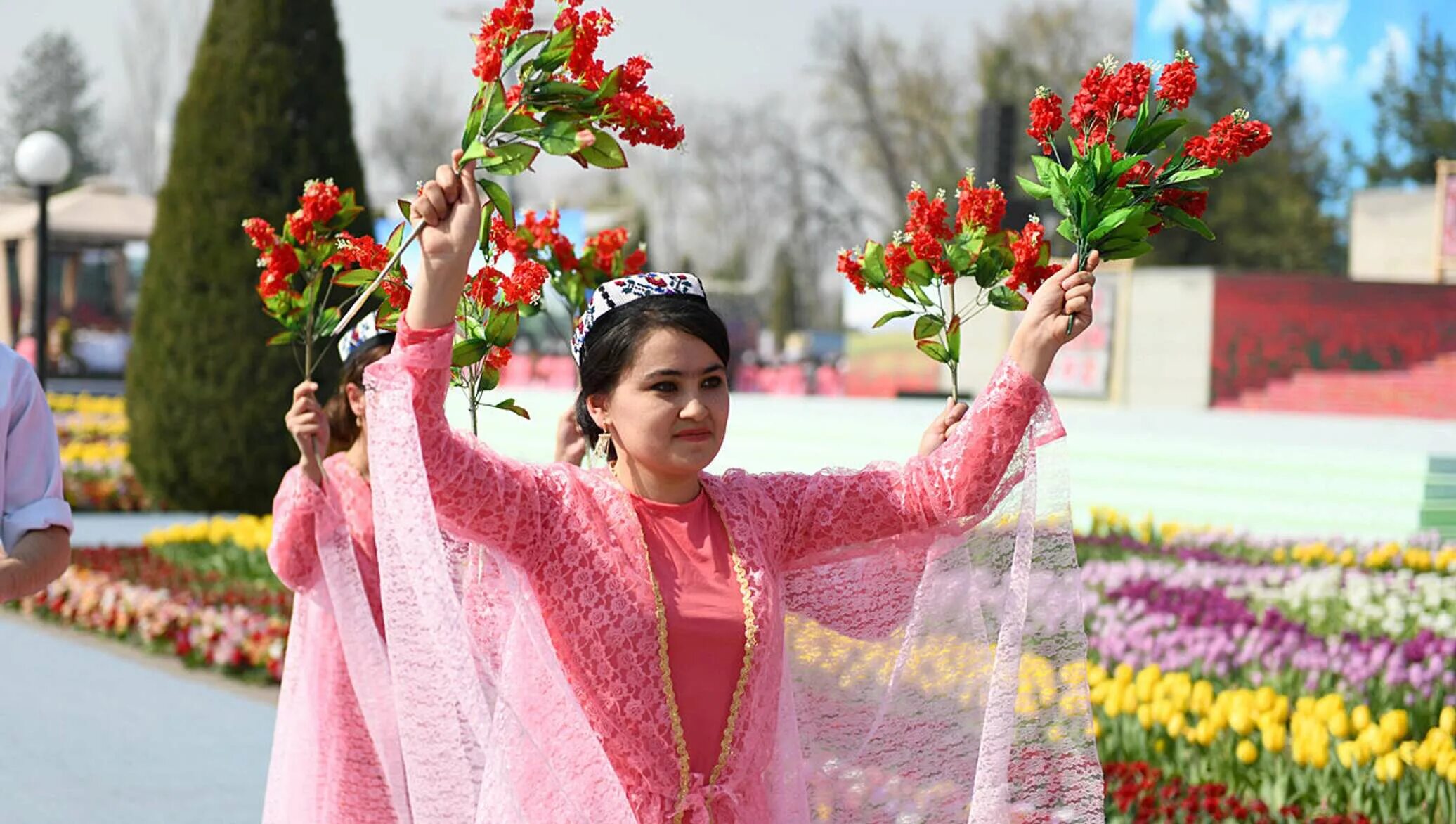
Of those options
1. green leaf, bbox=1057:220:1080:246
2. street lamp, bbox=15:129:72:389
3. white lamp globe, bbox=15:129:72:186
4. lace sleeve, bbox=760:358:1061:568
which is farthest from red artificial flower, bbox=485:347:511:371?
white lamp globe, bbox=15:129:72:186

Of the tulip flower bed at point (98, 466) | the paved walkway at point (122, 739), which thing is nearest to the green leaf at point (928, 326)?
the paved walkway at point (122, 739)

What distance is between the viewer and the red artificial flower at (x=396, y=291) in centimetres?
288

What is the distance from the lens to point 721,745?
2658mm

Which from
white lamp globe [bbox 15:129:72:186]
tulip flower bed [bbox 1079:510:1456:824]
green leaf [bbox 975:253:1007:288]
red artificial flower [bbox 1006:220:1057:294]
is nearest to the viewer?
red artificial flower [bbox 1006:220:1057:294]

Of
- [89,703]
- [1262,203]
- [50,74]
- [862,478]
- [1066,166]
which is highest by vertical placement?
[50,74]

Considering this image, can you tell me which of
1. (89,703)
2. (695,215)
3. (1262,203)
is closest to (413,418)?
(89,703)

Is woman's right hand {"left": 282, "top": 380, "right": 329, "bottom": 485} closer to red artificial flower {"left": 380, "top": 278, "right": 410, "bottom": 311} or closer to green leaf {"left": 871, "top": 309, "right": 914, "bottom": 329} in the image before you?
red artificial flower {"left": 380, "top": 278, "right": 410, "bottom": 311}

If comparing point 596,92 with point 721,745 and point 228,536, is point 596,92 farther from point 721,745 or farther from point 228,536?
point 228,536

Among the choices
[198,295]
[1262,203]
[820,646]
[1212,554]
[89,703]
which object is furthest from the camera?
[1262,203]

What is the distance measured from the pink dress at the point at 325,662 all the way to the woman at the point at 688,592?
1052 mm

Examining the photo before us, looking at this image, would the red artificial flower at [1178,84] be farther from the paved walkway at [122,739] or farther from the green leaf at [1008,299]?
the paved walkway at [122,739]

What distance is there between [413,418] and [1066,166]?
113 centimetres

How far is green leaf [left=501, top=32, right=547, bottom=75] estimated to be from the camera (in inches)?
97.7

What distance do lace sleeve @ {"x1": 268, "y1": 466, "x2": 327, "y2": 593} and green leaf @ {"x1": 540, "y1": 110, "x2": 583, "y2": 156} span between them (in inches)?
61.3
